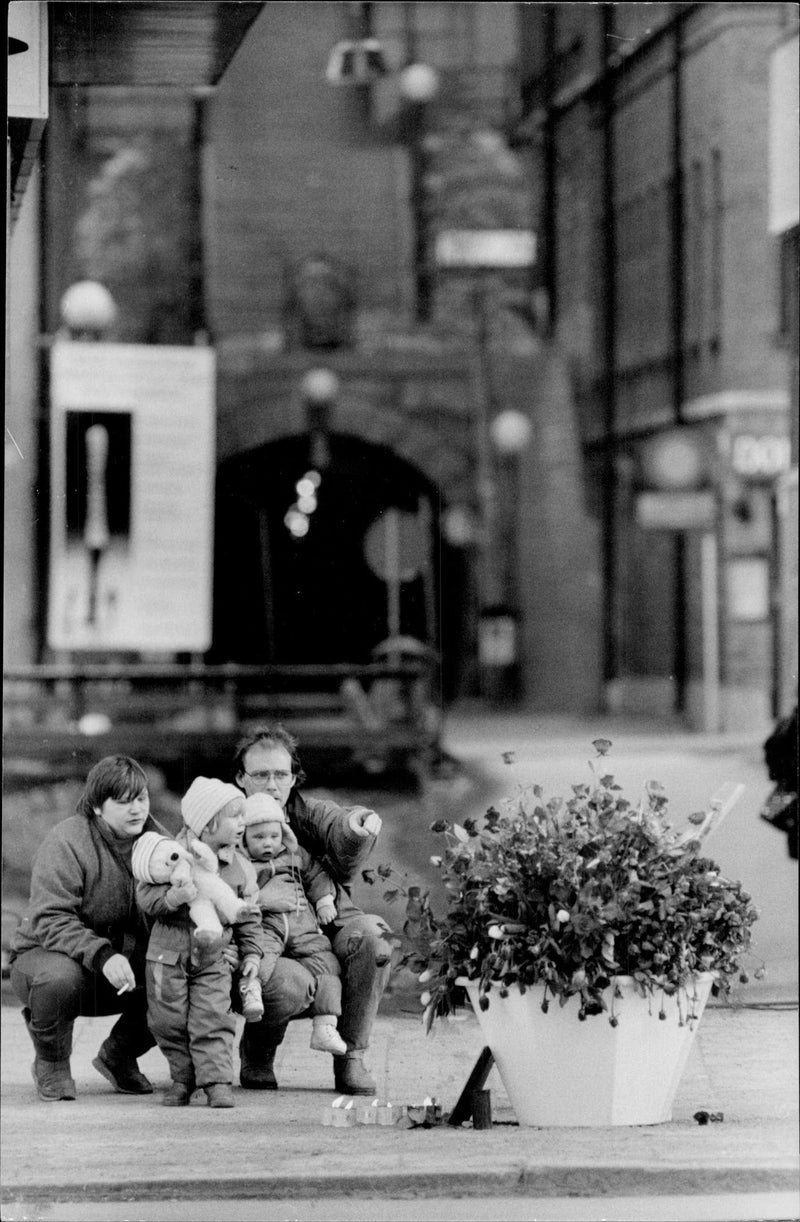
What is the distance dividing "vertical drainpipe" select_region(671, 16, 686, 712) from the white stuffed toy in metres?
9.78

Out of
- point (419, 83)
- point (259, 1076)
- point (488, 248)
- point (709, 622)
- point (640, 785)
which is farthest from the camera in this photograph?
point (488, 248)

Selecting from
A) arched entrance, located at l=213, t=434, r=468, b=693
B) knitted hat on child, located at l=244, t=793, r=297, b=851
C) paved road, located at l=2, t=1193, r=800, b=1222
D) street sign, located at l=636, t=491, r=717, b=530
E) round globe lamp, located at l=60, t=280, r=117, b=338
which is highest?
round globe lamp, located at l=60, t=280, r=117, b=338

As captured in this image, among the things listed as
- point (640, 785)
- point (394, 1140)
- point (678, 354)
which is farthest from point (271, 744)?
point (678, 354)

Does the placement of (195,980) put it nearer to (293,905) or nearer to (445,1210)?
(293,905)

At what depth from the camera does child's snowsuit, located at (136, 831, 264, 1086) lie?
572cm

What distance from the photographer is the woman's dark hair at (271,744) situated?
579 cm

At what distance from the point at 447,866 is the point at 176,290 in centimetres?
1118

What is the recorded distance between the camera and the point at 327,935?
586cm

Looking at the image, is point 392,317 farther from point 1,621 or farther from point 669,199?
point 1,621

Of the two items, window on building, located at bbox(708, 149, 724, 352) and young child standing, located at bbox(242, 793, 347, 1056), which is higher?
window on building, located at bbox(708, 149, 724, 352)

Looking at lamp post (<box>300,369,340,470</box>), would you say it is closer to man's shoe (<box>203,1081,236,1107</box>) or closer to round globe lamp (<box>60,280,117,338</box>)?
round globe lamp (<box>60,280,117,338</box>)

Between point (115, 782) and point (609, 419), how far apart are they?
12.2 m

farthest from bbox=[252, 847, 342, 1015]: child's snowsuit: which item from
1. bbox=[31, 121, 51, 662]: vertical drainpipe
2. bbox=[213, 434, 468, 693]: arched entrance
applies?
bbox=[31, 121, 51, 662]: vertical drainpipe

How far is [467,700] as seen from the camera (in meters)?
15.7
